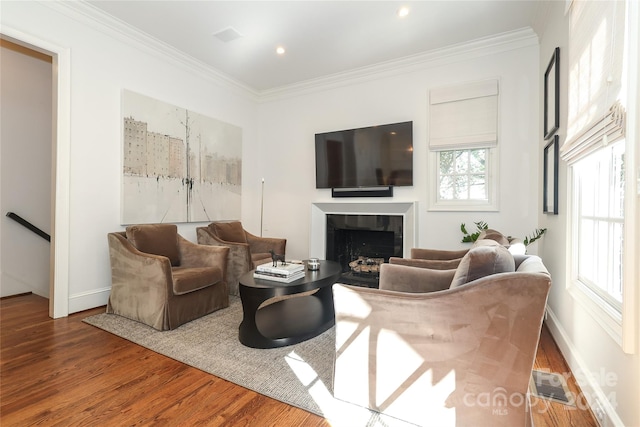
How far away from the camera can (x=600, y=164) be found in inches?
71.5

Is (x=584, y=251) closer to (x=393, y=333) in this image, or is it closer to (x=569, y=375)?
(x=569, y=375)

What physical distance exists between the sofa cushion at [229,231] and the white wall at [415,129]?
0.81 m

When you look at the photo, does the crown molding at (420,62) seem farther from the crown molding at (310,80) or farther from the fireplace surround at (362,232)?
the fireplace surround at (362,232)

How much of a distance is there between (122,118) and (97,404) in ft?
9.11

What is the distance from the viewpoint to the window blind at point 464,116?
11.5ft

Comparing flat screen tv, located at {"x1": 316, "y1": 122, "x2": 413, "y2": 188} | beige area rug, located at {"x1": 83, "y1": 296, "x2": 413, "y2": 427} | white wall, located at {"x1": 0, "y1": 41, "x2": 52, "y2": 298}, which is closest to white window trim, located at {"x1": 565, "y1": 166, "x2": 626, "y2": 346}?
beige area rug, located at {"x1": 83, "y1": 296, "x2": 413, "y2": 427}

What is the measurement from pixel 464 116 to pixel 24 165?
17.2 ft

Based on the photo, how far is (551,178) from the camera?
2688mm

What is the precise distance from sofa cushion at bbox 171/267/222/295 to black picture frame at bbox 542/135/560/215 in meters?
3.07

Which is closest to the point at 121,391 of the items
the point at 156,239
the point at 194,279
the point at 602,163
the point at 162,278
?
the point at 162,278

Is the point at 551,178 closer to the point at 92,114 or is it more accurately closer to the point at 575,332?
the point at 575,332

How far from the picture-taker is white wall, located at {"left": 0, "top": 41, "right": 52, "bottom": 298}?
3.50 m

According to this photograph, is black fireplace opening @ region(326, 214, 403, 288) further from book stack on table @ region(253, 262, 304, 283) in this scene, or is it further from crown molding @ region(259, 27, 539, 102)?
crown molding @ region(259, 27, 539, 102)


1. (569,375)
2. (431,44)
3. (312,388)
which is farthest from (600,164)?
(431,44)
